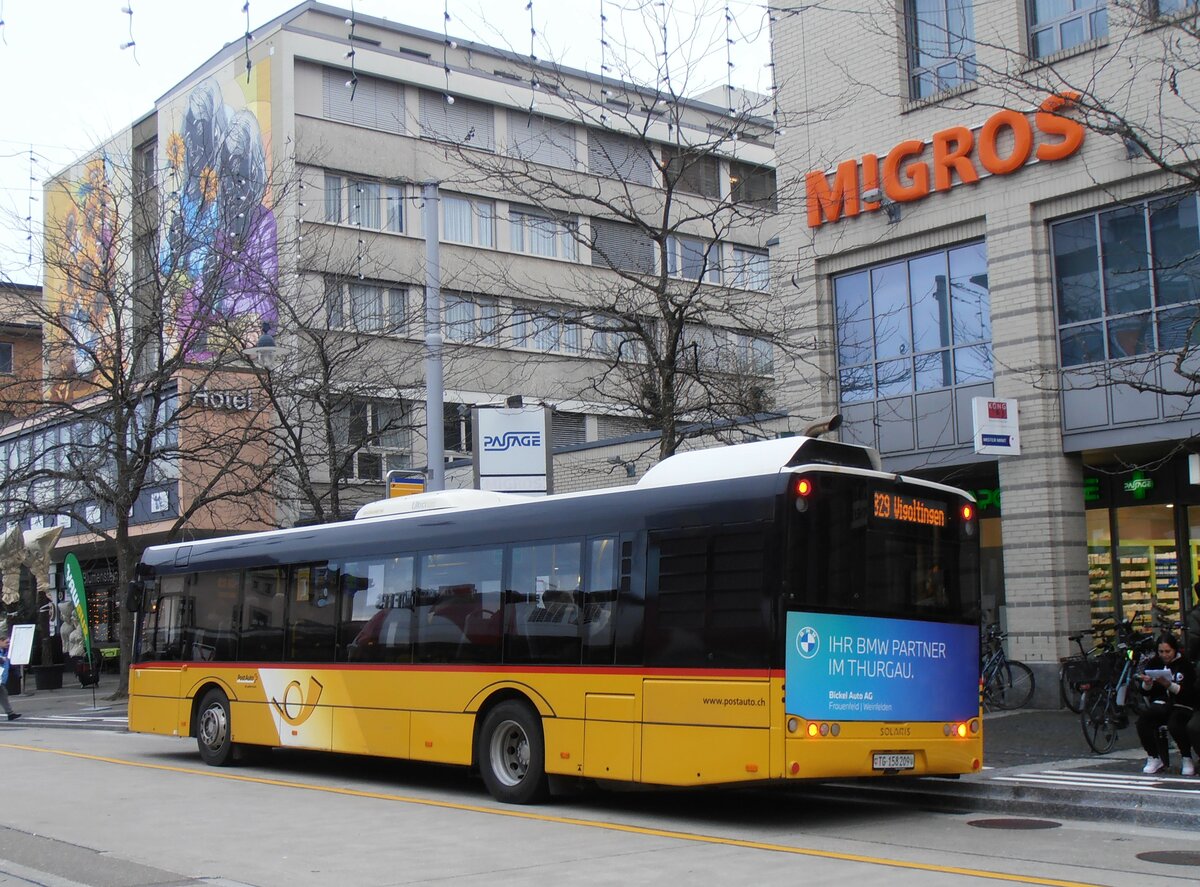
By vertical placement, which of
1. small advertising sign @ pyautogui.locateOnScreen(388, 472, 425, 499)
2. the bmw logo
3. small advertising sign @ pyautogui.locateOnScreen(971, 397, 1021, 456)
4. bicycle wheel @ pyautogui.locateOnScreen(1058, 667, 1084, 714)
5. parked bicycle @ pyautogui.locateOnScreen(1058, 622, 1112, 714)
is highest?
small advertising sign @ pyautogui.locateOnScreen(971, 397, 1021, 456)

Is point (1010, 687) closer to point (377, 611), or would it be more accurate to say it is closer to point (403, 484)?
point (377, 611)

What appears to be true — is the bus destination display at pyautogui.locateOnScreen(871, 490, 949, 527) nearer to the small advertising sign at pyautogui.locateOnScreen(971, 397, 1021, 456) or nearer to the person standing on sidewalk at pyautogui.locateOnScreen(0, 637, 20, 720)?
the small advertising sign at pyautogui.locateOnScreen(971, 397, 1021, 456)

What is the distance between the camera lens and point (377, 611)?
14773mm

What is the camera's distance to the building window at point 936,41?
20016 mm

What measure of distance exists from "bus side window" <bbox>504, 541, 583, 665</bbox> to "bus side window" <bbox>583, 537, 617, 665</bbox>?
14cm

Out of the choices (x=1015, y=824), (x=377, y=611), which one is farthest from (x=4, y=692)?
(x=1015, y=824)

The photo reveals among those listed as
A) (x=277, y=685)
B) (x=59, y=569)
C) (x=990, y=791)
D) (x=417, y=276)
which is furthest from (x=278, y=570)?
(x=59, y=569)

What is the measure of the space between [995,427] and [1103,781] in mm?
7209

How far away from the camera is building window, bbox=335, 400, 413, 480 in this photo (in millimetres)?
29203

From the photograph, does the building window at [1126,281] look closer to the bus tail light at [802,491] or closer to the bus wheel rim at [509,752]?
the bus tail light at [802,491]

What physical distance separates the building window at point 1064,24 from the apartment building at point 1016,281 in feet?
0.09

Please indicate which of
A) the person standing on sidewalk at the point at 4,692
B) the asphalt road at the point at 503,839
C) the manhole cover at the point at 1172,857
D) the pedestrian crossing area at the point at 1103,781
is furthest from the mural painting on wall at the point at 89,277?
the manhole cover at the point at 1172,857

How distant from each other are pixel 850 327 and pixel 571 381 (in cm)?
2047

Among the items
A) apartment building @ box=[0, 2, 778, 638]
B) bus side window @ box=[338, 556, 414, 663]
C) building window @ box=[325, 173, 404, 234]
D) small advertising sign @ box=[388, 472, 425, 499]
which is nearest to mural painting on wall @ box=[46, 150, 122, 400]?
apartment building @ box=[0, 2, 778, 638]
